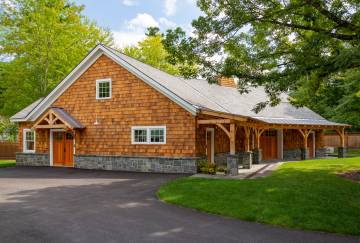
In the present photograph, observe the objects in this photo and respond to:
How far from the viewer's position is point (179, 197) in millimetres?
10547

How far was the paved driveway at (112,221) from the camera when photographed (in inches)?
269

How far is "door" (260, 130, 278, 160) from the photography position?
80.9ft

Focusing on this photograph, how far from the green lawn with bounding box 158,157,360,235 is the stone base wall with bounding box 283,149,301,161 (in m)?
12.1

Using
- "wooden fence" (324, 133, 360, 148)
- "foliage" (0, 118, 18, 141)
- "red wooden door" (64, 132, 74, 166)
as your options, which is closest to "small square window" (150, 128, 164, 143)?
"red wooden door" (64, 132, 74, 166)

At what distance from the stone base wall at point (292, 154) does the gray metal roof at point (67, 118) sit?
14728mm

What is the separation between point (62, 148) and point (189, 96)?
900cm

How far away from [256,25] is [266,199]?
22.8 ft

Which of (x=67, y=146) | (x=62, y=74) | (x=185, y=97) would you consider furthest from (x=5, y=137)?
(x=185, y=97)

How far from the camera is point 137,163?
1844 cm

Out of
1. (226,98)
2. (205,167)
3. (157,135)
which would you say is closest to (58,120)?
(157,135)

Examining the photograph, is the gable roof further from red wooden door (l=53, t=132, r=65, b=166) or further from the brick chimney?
red wooden door (l=53, t=132, r=65, b=166)

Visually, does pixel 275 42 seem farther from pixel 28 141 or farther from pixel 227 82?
pixel 28 141

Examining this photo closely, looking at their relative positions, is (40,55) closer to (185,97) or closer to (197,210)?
(185,97)

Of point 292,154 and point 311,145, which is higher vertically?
point 311,145
